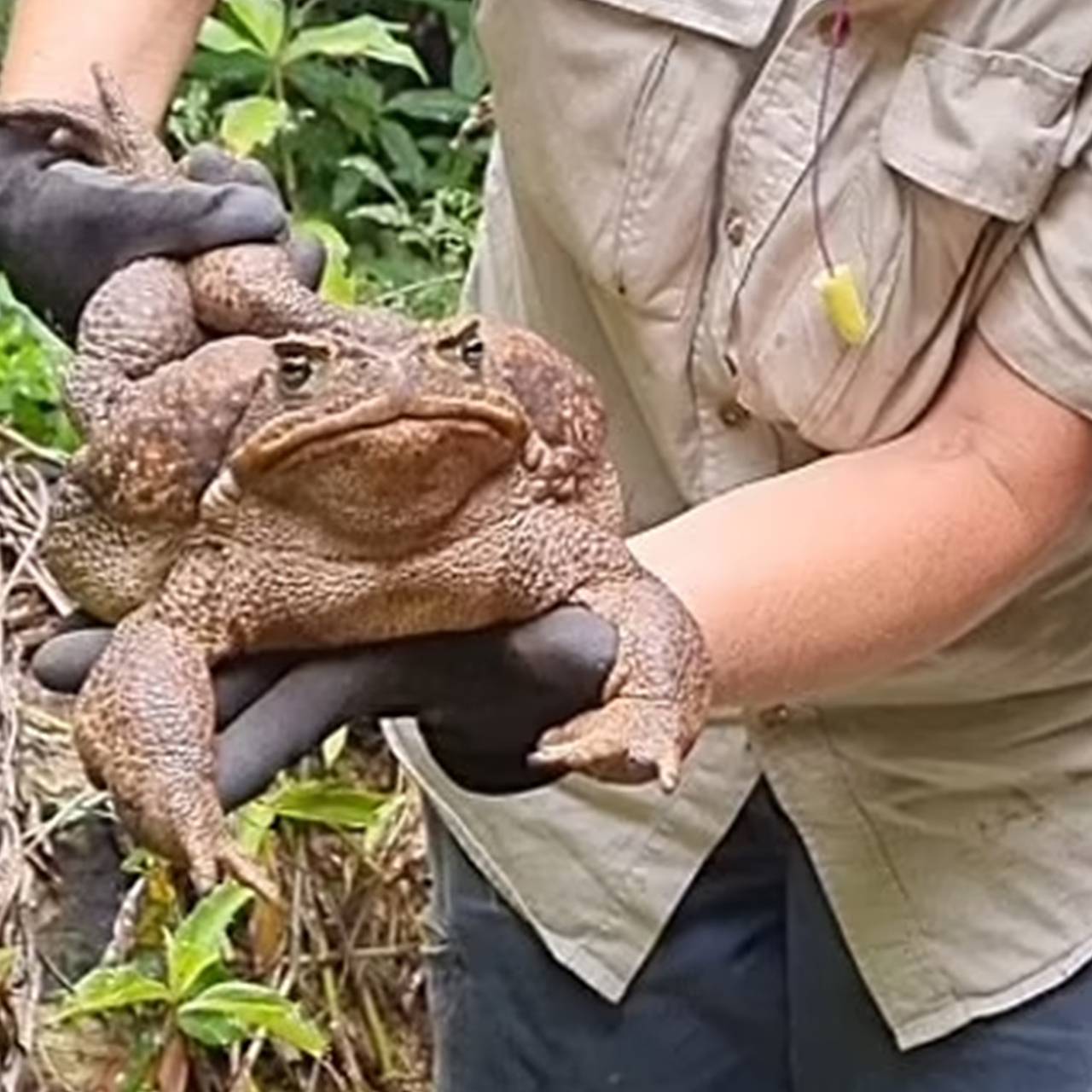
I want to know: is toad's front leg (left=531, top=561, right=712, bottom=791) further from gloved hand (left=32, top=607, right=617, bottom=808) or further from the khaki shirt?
the khaki shirt

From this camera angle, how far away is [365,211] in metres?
3.13

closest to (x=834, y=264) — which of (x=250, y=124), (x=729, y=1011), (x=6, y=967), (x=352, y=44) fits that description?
(x=729, y=1011)

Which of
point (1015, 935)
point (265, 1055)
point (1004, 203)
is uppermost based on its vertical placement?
point (1004, 203)

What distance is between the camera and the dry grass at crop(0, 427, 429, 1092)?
7.23ft

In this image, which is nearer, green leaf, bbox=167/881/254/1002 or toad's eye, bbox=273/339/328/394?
toad's eye, bbox=273/339/328/394

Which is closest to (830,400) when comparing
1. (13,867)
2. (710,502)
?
(710,502)

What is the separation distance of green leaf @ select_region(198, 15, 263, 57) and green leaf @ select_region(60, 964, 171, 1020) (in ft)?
3.31

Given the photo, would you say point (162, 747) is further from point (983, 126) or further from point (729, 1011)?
point (729, 1011)

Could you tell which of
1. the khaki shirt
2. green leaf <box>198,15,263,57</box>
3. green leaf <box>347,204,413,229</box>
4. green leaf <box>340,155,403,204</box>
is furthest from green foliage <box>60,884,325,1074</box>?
green leaf <box>340,155,403,204</box>

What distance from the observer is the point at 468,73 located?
3.36 m

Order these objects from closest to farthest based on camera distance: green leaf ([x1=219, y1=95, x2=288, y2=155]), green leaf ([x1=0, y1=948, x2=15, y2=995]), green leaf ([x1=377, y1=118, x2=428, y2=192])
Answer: green leaf ([x1=0, y1=948, x2=15, y2=995]), green leaf ([x1=219, y1=95, x2=288, y2=155]), green leaf ([x1=377, y1=118, x2=428, y2=192])

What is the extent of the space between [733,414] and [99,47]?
35cm

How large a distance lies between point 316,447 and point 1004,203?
1.26 feet

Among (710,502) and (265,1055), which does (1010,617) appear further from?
(265,1055)
